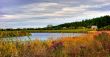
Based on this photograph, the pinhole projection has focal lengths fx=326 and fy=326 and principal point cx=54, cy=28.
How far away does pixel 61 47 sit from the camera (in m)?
13.1

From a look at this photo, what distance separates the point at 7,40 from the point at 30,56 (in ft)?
5.14

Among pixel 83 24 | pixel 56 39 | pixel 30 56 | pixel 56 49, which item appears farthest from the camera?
pixel 83 24

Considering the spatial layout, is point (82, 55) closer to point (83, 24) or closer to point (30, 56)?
point (30, 56)

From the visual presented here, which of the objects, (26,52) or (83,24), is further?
(83,24)

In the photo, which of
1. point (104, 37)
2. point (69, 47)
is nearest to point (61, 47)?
point (69, 47)

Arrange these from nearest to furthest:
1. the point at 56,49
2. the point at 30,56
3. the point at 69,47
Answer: the point at 30,56 → the point at 56,49 → the point at 69,47

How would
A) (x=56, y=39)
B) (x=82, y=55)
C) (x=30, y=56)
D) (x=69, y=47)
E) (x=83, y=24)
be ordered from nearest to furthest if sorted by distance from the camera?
(x=30, y=56)
(x=82, y=55)
(x=69, y=47)
(x=56, y=39)
(x=83, y=24)

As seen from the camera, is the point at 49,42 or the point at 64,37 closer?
the point at 49,42

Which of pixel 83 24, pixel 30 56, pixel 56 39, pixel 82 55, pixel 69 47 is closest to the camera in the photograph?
pixel 30 56

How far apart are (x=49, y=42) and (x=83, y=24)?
84877 millimetres

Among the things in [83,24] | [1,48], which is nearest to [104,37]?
[1,48]

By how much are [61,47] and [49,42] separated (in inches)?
55.7

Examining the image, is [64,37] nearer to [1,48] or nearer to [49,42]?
[49,42]

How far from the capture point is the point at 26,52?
35.3ft
